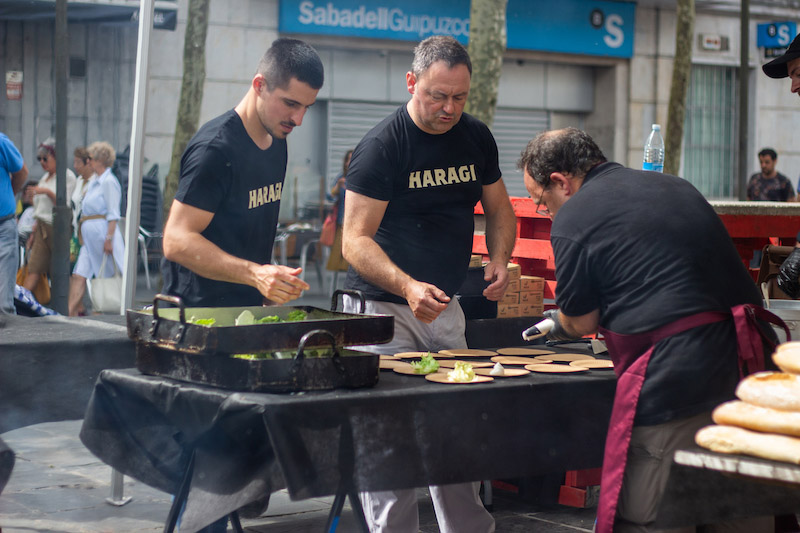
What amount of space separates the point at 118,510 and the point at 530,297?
2.27 meters

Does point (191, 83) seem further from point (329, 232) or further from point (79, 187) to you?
point (329, 232)

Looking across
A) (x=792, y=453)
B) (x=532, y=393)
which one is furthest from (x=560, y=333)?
(x=792, y=453)

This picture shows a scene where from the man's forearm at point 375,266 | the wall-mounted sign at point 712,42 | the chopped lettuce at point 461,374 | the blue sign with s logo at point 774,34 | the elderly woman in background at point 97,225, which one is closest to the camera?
the chopped lettuce at point 461,374

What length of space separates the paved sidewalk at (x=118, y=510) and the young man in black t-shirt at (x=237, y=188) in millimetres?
1289

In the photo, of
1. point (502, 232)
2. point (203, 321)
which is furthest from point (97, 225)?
point (203, 321)

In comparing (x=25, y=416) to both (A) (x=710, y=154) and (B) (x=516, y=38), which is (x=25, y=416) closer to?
(B) (x=516, y=38)

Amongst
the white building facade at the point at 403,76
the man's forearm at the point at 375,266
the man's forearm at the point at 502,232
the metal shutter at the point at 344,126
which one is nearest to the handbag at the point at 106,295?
the white building facade at the point at 403,76

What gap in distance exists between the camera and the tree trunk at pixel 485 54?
10938 millimetres

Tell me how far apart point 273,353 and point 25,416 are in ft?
4.16

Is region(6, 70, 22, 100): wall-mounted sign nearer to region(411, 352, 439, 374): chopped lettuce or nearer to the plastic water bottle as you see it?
the plastic water bottle

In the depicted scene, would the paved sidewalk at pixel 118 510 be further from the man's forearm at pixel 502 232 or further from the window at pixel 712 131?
the window at pixel 712 131

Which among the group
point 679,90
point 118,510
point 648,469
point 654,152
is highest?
point 679,90

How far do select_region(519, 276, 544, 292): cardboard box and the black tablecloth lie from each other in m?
1.81

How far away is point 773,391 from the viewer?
236 centimetres
